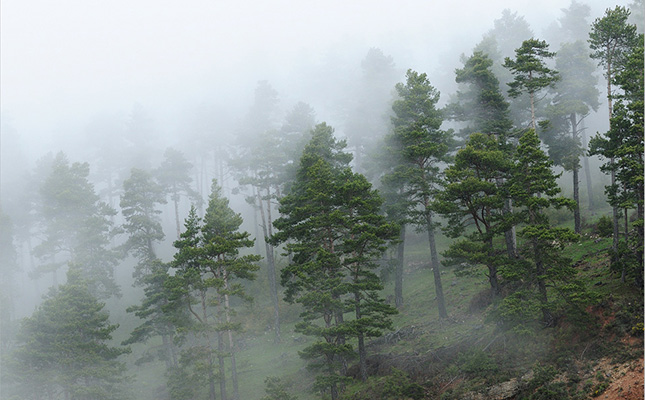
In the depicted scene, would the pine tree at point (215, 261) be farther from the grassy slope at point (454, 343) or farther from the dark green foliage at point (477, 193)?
the dark green foliage at point (477, 193)

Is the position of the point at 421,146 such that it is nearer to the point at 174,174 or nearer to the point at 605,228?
the point at 605,228

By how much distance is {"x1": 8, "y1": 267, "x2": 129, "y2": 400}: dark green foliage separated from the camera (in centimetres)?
2577

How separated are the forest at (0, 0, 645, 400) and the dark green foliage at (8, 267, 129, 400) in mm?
130

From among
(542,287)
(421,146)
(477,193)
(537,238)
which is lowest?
(542,287)

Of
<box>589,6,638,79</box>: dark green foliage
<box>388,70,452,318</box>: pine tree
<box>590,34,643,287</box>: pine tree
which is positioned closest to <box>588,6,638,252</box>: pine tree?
<box>589,6,638,79</box>: dark green foliage

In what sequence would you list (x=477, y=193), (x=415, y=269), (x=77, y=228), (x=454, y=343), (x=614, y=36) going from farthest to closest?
(x=77, y=228) → (x=415, y=269) → (x=477, y=193) → (x=454, y=343) → (x=614, y=36)

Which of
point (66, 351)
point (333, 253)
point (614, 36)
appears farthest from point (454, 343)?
point (66, 351)

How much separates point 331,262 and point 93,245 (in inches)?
1134

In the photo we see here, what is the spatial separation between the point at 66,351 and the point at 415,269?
2689 cm

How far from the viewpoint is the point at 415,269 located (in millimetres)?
36969

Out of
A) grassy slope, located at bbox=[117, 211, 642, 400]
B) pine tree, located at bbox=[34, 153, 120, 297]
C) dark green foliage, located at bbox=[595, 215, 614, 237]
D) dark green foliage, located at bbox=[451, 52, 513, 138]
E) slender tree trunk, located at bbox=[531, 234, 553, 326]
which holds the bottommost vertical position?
grassy slope, located at bbox=[117, 211, 642, 400]

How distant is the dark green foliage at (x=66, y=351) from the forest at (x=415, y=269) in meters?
0.13

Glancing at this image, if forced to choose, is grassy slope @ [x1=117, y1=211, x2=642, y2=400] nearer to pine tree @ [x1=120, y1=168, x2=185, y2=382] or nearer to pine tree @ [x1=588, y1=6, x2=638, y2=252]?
pine tree @ [x1=120, y1=168, x2=185, y2=382]

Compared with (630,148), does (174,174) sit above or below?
above
